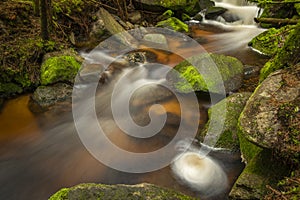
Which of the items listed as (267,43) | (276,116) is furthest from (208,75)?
(267,43)

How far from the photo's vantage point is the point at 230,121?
194 inches

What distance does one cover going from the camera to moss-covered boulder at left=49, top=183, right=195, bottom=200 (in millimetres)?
2773

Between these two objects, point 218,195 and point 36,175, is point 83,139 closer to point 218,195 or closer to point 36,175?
point 36,175

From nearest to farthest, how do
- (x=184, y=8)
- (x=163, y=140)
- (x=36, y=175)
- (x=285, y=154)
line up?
(x=285, y=154)
(x=36, y=175)
(x=163, y=140)
(x=184, y=8)

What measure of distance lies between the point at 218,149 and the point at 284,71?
1.77 meters

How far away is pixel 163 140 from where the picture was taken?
5227 millimetres

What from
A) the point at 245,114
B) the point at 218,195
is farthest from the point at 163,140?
the point at 245,114

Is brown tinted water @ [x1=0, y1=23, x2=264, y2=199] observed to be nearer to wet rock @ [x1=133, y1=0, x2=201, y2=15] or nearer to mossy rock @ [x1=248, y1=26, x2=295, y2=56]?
mossy rock @ [x1=248, y1=26, x2=295, y2=56]

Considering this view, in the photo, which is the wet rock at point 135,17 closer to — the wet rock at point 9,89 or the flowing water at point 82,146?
the flowing water at point 82,146

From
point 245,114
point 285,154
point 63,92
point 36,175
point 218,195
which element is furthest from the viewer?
point 63,92

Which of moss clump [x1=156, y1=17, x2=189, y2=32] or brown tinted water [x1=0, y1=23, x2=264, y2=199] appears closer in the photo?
brown tinted water [x1=0, y1=23, x2=264, y2=199]

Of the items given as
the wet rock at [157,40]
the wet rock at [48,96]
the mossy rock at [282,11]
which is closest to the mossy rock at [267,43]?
the mossy rock at [282,11]

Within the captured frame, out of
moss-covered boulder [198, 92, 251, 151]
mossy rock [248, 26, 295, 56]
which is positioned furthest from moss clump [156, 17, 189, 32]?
moss-covered boulder [198, 92, 251, 151]

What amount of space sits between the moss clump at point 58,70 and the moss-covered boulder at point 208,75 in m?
2.63
